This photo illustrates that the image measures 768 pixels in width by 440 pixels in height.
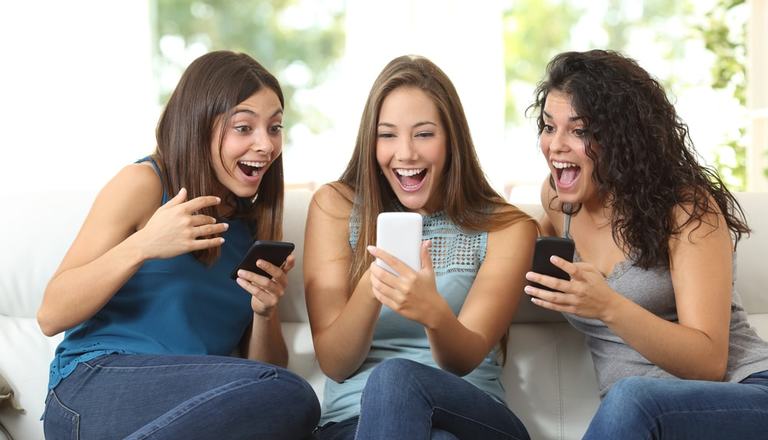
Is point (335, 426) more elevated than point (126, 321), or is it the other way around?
point (126, 321)

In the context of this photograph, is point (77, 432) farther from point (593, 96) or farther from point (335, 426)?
point (593, 96)

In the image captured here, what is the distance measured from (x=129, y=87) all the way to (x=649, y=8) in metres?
3.03

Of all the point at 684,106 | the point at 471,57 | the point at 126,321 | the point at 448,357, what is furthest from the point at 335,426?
the point at 684,106

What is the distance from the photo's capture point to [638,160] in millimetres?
1820

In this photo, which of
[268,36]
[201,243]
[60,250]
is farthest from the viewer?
[268,36]

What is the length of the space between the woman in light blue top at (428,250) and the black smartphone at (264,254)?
16cm

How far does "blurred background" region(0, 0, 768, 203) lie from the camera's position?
179 inches

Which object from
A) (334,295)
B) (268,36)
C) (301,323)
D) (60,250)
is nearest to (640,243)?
(334,295)

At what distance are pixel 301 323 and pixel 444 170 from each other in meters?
0.54

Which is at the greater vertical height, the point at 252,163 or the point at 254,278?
the point at 252,163

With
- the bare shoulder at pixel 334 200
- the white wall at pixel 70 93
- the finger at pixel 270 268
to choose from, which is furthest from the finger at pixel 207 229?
the white wall at pixel 70 93

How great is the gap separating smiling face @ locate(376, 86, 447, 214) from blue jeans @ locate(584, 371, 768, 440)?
0.66 m

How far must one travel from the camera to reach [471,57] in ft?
15.0

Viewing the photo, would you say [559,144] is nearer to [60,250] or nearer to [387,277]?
[387,277]
